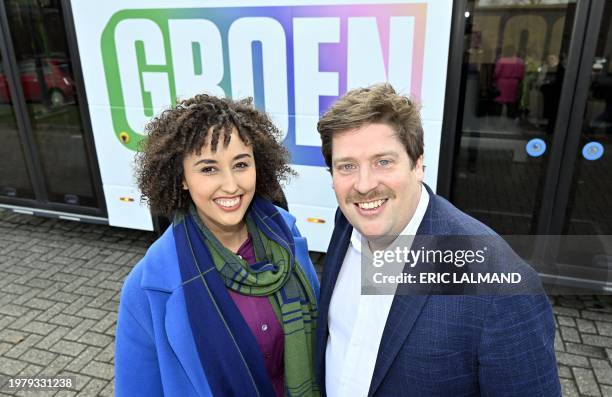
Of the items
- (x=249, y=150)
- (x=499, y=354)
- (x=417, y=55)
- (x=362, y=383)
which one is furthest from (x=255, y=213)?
(x=417, y=55)

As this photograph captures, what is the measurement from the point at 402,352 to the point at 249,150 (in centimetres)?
93

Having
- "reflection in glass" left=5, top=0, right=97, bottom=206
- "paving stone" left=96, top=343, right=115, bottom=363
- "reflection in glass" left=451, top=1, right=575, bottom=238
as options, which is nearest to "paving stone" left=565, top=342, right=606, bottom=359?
"reflection in glass" left=451, top=1, right=575, bottom=238

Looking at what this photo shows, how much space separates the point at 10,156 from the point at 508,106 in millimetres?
5286

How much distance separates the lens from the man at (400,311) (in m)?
1.23

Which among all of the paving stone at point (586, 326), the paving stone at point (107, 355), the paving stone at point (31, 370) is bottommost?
the paving stone at point (31, 370)

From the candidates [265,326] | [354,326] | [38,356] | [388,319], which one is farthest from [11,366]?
[388,319]

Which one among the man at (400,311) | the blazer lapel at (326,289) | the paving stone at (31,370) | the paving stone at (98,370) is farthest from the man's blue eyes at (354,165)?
the paving stone at (31,370)

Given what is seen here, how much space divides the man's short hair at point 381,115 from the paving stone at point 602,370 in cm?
273

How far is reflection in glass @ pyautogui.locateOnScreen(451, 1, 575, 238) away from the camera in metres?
3.34

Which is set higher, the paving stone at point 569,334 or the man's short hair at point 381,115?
the man's short hair at point 381,115

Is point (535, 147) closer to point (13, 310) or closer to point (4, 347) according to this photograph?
point (4, 347)

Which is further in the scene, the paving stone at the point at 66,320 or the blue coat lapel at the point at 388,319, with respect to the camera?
the paving stone at the point at 66,320

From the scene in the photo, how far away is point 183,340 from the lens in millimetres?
1595

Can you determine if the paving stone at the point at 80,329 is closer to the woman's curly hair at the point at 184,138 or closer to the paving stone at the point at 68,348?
the paving stone at the point at 68,348
